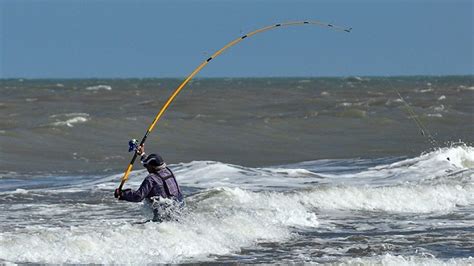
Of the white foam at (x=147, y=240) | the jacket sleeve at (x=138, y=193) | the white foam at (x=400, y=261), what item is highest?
the jacket sleeve at (x=138, y=193)

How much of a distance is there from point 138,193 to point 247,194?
4919 millimetres

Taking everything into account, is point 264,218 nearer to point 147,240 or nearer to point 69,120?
point 147,240

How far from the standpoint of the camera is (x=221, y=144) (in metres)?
27.9

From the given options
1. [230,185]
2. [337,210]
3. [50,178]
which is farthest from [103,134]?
[337,210]

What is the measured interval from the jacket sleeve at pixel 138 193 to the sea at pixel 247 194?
1.81 feet

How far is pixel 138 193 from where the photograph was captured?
10016 mm

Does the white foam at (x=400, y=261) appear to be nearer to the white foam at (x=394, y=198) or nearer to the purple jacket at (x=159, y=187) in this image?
the purple jacket at (x=159, y=187)

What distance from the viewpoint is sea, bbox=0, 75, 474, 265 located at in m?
10.5

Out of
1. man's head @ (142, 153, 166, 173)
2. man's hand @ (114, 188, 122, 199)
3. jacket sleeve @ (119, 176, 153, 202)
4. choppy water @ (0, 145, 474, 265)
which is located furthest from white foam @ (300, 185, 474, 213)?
man's hand @ (114, 188, 122, 199)

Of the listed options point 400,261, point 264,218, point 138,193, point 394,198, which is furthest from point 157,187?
point 394,198

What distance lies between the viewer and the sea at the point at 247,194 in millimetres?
10500

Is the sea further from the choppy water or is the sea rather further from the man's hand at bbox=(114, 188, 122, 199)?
the man's hand at bbox=(114, 188, 122, 199)

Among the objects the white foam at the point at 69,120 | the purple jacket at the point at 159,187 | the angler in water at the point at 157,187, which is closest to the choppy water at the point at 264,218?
the angler in water at the point at 157,187

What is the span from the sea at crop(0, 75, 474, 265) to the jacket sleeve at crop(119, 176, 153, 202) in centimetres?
55
